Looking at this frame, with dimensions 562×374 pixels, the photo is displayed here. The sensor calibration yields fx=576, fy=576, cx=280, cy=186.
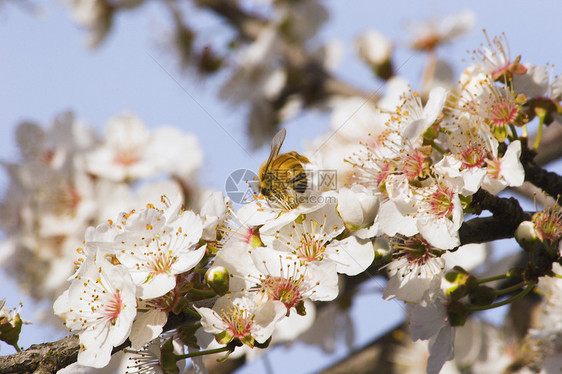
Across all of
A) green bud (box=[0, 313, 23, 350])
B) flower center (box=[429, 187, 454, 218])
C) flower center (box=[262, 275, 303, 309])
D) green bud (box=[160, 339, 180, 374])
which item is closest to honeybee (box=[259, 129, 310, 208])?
flower center (box=[262, 275, 303, 309])

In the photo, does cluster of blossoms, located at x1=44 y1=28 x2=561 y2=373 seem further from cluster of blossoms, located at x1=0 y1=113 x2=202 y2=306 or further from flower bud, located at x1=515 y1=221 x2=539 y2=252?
cluster of blossoms, located at x1=0 y1=113 x2=202 y2=306

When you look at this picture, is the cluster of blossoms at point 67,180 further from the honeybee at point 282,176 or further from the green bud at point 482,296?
the green bud at point 482,296

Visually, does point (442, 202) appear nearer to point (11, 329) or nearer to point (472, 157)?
point (472, 157)

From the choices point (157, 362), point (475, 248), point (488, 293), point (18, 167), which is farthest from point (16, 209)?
point (488, 293)

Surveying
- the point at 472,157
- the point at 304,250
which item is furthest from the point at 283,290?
the point at 472,157

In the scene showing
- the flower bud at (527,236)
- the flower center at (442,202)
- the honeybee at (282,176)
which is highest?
the honeybee at (282,176)

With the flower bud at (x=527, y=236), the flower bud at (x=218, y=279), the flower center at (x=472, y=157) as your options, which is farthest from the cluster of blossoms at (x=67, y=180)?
the flower bud at (x=527, y=236)
